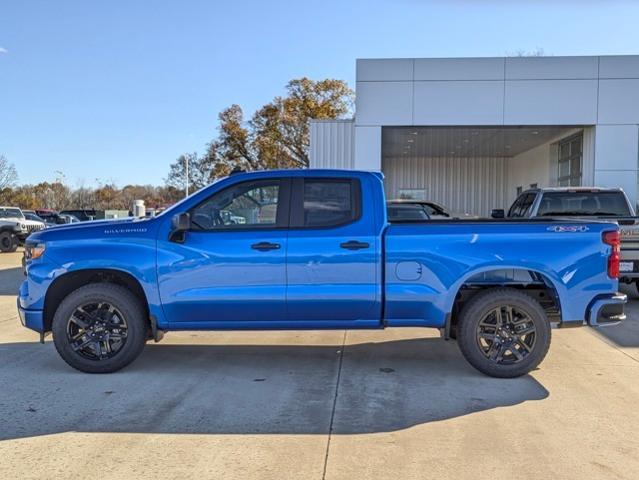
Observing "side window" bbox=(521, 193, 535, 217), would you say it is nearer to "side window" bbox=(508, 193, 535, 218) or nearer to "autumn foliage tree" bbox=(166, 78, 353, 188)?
"side window" bbox=(508, 193, 535, 218)

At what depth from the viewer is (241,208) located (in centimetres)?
575

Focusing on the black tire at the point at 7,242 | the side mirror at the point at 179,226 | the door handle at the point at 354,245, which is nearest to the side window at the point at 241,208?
the side mirror at the point at 179,226

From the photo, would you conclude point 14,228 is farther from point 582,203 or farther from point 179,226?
point 582,203

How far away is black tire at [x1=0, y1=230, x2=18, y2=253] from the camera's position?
22625 millimetres

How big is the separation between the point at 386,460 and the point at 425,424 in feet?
2.45

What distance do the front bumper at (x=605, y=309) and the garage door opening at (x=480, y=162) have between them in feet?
46.0

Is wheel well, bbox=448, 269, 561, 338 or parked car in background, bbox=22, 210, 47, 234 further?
parked car in background, bbox=22, 210, 47, 234

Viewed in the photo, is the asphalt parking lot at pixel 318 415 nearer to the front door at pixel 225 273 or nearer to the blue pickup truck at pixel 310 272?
the blue pickup truck at pixel 310 272

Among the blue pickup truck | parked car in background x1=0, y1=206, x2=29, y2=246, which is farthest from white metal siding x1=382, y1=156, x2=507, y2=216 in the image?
the blue pickup truck

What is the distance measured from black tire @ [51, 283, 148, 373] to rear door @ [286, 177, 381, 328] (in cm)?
149

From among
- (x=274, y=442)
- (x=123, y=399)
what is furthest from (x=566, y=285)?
(x=123, y=399)

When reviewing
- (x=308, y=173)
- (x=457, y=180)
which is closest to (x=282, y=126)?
(x=457, y=180)

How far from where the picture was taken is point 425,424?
4.52 m

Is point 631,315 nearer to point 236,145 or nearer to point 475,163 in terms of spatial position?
point 475,163
